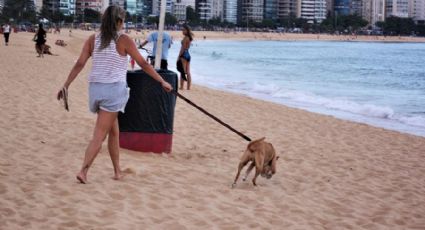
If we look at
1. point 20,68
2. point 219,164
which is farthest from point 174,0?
point 219,164

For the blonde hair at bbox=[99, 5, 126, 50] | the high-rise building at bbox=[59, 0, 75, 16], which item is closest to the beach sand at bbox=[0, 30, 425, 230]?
the blonde hair at bbox=[99, 5, 126, 50]

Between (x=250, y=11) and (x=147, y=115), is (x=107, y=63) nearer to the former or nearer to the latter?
(x=147, y=115)

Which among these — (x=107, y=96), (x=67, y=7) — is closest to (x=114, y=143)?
(x=107, y=96)

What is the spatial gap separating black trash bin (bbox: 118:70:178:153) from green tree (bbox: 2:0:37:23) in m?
100

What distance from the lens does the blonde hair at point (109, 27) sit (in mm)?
5383

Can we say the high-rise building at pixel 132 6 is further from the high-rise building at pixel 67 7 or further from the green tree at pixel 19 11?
the green tree at pixel 19 11

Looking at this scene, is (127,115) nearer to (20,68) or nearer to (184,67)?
(184,67)

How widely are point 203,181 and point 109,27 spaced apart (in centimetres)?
182

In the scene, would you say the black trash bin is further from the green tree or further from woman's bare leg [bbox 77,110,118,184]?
the green tree

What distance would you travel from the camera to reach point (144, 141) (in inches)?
294

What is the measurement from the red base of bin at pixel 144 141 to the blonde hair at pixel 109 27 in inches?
85.3

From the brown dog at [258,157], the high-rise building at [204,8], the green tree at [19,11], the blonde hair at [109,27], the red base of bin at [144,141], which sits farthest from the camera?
the high-rise building at [204,8]

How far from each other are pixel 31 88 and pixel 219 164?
7.14 metres

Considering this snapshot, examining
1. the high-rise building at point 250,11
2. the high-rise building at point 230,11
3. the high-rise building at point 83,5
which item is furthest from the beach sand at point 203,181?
the high-rise building at point 230,11
